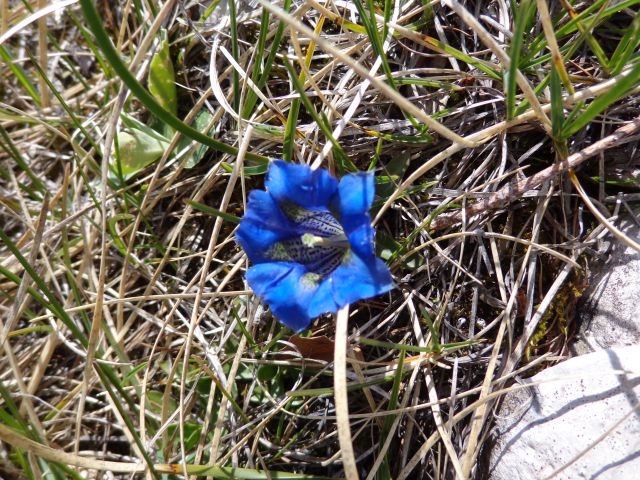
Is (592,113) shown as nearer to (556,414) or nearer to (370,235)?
(370,235)

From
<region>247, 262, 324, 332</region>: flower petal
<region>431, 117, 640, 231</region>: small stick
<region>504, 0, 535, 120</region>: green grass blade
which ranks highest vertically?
<region>504, 0, 535, 120</region>: green grass blade

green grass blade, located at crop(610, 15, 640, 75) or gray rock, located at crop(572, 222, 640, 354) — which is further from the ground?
green grass blade, located at crop(610, 15, 640, 75)

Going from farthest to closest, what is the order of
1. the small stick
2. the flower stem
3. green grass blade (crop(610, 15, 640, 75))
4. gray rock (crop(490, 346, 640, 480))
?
the small stick → green grass blade (crop(610, 15, 640, 75)) → gray rock (crop(490, 346, 640, 480)) → the flower stem

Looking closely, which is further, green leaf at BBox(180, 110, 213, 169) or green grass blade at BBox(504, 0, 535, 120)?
green leaf at BBox(180, 110, 213, 169)

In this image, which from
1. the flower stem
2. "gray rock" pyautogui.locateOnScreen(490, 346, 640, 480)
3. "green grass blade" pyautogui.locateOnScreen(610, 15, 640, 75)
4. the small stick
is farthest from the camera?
the small stick

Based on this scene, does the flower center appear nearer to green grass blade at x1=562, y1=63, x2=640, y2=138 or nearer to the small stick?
the small stick

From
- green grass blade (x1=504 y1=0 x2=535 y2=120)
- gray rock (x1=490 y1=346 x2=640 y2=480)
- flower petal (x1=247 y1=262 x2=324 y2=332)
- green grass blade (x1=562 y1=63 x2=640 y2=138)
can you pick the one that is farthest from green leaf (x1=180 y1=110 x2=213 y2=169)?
gray rock (x1=490 y1=346 x2=640 y2=480)

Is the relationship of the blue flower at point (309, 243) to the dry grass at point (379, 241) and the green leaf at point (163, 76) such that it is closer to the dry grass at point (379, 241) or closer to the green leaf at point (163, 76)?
the dry grass at point (379, 241)

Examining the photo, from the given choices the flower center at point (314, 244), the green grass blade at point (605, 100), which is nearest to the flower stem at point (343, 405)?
the flower center at point (314, 244)
